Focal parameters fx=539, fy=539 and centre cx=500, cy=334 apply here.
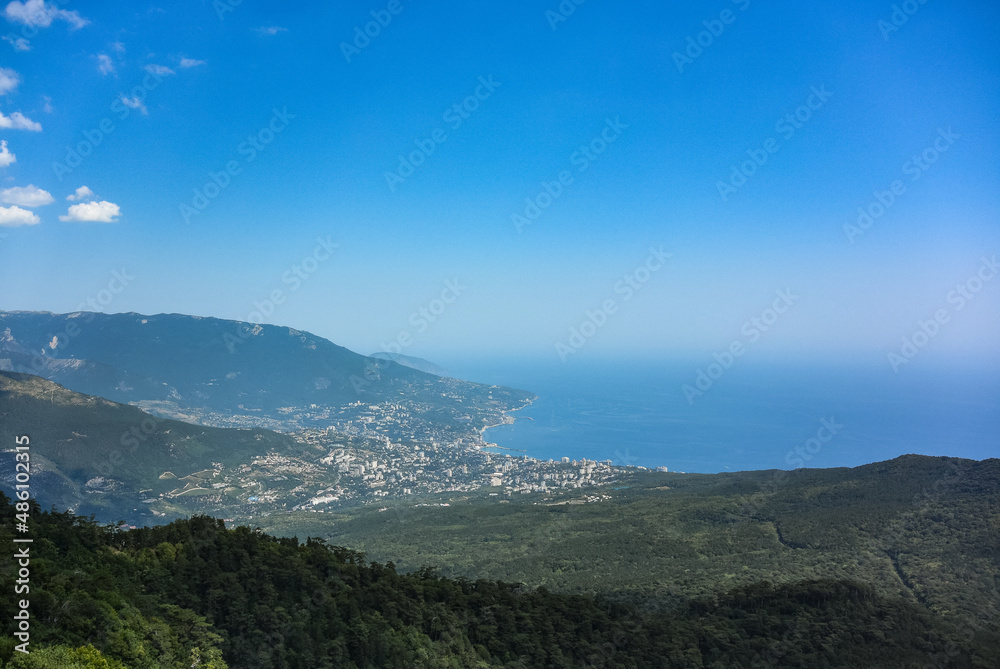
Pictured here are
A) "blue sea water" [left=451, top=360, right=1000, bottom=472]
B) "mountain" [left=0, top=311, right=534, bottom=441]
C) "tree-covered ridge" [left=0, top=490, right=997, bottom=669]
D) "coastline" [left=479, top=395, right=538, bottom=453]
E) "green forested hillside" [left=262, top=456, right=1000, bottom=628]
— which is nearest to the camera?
"tree-covered ridge" [left=0, top=490, right=997, bottom=669]

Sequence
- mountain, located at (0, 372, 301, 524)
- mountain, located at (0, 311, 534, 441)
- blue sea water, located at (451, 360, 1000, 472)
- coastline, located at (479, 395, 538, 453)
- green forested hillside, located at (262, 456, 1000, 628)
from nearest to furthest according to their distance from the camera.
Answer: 1. green forested hillside, located at (262, 456, 1000, 628)
2. mountain, located at (0, 372, 301, 524)
3. blue sea water, located at (451, 360, 1000, 472)
4. coastline, located at (479, 395, 538, 453)
5. mountain, located at (0, 311, 534, 441)

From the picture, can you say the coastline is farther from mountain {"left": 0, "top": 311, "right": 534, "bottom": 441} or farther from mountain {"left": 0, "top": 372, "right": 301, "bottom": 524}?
mountain {"left": 0, "top": 372, "right": 301, "bottom": 524}

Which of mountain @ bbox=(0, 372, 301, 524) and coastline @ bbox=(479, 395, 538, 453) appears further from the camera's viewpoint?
coastline @ bbox=(479, 395, 538, 453)

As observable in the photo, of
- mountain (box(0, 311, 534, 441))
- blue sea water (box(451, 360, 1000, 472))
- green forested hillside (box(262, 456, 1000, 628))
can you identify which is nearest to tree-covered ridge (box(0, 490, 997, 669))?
green forested hillside (box(262, 456, 1000, 628))

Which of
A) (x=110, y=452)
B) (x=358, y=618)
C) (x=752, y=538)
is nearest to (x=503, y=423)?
(x=110, y=452)

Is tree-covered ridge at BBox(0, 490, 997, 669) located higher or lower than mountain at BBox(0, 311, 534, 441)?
lower

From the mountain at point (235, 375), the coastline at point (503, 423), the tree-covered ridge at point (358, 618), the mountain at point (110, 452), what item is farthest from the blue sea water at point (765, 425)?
the tree-covered ridge at point (358, 618)

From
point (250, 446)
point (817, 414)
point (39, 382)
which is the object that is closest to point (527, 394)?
point (817, 414)

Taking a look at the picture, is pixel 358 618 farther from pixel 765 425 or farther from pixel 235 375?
pixel 235 375
